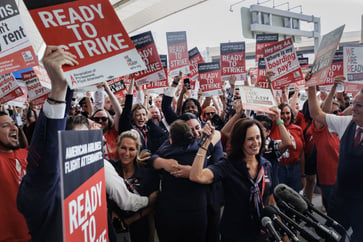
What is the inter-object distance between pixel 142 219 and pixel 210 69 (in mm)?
4516

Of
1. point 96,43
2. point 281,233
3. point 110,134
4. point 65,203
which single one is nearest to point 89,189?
point 65,203

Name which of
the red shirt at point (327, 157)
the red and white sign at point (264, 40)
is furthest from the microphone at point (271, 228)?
the red and white sign at point (264, 40)

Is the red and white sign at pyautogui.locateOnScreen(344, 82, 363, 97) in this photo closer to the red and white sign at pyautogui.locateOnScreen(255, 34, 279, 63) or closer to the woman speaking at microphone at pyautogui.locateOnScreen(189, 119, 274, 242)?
the red and white sign at pyautogui.locateOnScreen(255, 34, 279, 63)

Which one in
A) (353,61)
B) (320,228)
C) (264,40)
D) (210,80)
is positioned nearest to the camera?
(320,228)

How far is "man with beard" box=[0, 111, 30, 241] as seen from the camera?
264 centimetres

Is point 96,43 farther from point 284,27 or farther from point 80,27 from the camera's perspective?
point 284,27

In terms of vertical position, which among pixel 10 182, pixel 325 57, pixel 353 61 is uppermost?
pixel 325 57

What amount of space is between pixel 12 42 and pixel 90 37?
174cm

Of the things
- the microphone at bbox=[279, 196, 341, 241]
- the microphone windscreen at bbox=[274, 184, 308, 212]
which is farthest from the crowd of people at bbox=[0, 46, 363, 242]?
the microphone at bbox=[279, 196, 341, 241]

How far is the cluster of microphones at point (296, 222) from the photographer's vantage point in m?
1.96

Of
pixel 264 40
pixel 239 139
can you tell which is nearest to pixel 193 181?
pixel 239 139

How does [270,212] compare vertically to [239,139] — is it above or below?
below

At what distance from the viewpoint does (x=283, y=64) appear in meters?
5.72

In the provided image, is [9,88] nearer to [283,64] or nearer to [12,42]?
[12,42]
